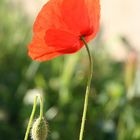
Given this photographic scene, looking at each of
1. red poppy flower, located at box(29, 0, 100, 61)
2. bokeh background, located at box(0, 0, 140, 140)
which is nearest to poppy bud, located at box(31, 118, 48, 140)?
red poppy flower, located at box(29, 0, 100, 61)

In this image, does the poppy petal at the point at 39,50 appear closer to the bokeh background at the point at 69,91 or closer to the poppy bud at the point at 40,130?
the poppy bud at the point at 40,130

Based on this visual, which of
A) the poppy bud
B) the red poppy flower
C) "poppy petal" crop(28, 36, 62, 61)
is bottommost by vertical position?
the poppy bud

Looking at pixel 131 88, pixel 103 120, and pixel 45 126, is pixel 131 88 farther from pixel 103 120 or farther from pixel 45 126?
pixel 45 126

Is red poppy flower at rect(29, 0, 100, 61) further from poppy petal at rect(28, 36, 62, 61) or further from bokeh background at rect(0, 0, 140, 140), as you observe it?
bokeh background at rect(0, 0, 140, 140)

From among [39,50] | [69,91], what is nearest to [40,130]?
[39,50]

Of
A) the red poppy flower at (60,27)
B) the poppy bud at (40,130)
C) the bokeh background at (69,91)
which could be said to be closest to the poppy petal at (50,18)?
the red poppy flower at (60,27)

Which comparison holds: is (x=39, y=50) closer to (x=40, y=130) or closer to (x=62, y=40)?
(x=62, y=40)
